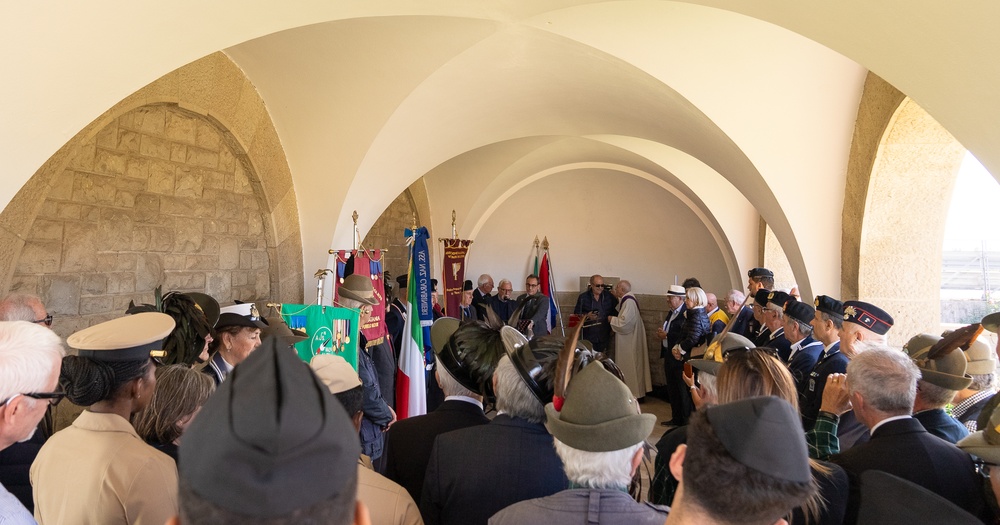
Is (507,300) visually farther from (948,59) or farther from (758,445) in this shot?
(758,445)

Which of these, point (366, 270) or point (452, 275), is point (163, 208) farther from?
point (452, 275)

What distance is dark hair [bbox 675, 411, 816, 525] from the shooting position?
106cm

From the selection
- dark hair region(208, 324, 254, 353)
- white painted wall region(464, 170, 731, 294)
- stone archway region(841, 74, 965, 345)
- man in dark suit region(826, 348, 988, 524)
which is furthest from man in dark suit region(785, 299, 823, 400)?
white painted wall region(464, 170, 731, 294)

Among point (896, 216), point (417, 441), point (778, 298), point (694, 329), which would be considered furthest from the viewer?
point (694, 329)

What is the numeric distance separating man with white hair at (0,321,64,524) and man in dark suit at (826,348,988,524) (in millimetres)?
2007

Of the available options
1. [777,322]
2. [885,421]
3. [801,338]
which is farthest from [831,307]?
[885,421]

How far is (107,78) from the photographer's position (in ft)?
8.92

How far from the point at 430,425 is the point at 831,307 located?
230 centimetres

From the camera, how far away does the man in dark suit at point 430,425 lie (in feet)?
7.23

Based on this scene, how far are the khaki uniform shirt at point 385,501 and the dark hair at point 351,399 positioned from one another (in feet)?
1.22

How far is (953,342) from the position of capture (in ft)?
7.48

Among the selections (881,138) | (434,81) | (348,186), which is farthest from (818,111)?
(348,186)

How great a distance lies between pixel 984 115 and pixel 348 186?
13.8 ft

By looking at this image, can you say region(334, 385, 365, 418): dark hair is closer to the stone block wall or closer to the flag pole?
the stone block wall
